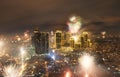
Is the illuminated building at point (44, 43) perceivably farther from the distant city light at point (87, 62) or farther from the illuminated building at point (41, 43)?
the distant city light at point (87, 62)

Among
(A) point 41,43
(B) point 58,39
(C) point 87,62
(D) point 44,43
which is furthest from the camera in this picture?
(B) point 58,39

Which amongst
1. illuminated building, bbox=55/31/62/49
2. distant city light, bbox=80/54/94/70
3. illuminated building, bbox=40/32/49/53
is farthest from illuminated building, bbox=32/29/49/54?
distant city light, bbox=80/54/94/70

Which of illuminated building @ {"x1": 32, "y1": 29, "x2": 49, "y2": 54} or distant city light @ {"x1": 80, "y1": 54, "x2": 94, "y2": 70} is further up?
illuminated building @ {"x1": 32, "y1": 29, "x2": 49, "y2": 54}

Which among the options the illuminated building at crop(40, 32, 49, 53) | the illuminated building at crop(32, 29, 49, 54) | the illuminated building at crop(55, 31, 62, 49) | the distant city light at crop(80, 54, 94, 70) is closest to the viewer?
the distant city light at crop(80, 54, 94, 70)

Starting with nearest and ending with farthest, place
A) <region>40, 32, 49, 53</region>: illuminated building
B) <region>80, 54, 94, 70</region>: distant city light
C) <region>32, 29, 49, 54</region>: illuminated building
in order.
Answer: <region>80, 54, 94, 70</region>: distant city light, <region>32, 29, 49, 54</region>: illuminated building, <region>40, 32, 49, 53</region>: illuminated building

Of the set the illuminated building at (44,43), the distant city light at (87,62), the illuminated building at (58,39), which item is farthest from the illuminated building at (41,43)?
the distant city light at (87,62)

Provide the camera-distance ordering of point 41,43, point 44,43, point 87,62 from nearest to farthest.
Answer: point 87,62, point 44,43, point 41,43

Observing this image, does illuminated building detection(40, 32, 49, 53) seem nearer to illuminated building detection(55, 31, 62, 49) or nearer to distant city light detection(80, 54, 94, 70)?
illuminated building detection(55, 31, 62, 49)

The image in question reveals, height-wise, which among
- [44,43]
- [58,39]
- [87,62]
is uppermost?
[58,39]

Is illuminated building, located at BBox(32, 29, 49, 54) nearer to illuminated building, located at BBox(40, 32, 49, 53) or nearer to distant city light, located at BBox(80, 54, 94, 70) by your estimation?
illuminated building, located at BBox(40, 32, 49, 53)

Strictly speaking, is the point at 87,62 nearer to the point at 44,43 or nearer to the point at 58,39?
the point at 44,43

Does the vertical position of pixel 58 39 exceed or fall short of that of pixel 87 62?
it exceeds it

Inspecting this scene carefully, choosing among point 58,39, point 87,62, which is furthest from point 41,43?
point 87,62

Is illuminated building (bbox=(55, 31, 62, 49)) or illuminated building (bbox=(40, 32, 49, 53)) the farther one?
illuminated building (bbox=(55, 31, 62, 49))
